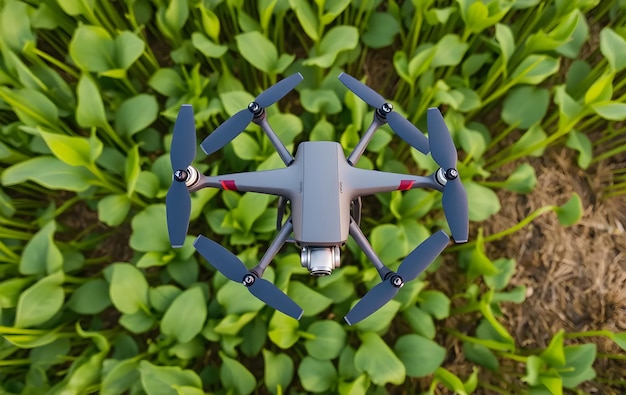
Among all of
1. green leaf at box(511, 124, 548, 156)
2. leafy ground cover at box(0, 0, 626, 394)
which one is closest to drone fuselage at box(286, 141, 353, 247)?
leafy ground cover at box(0, 0, 626, 394)

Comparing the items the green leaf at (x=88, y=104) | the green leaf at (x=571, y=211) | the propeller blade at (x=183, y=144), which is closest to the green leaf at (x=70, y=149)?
the green leaf at (x=88, y=104)

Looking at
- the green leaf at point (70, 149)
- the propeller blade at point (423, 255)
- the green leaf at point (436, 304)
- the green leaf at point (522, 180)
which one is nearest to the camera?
the propeller blade at point (423, 255)

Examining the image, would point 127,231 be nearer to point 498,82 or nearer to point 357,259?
point 357,259

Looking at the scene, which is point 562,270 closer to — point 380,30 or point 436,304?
point 436,304

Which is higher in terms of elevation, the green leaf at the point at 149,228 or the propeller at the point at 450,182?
the propeller at the point at 450,182

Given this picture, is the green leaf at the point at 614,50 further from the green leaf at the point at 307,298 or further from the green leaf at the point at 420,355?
the green leaf at the point at 307,298
